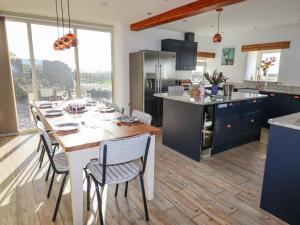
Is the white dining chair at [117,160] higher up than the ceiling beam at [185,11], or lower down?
lower down

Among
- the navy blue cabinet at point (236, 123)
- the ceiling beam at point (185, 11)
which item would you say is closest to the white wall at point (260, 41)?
the navy blue cabinet at point (236, 123)

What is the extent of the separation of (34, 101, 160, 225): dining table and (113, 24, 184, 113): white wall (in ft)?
8.83

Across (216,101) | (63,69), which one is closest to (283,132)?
(216,101)

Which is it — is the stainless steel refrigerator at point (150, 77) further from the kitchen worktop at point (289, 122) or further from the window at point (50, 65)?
the kitchen worktop at point (289, 122)

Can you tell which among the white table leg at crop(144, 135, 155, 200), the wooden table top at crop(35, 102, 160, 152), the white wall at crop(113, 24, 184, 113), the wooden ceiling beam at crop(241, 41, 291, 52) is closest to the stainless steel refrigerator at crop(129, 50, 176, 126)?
the white wall at crop(113, 24, 184, 113)

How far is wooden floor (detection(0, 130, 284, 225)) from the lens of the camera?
1.92 meters

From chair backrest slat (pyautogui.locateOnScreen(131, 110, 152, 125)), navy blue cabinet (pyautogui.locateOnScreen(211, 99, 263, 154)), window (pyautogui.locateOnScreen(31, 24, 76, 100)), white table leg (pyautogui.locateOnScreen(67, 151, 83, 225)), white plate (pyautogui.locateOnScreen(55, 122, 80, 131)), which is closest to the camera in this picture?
white table leg (pyautogui.locateOnScreen(67, 151, 83, 225))

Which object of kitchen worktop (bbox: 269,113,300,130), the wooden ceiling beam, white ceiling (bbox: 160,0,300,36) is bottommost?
kitchen worktop (bbox: 269,113,300,130)

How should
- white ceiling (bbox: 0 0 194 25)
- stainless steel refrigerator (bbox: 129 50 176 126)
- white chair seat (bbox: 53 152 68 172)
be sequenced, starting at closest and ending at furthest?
white chair seat (bbox: 53 152 68 172) < white ceiling (bbox: 0 0 194 25) < stainless steel refrigerator (bbox: 129 50 176 126)

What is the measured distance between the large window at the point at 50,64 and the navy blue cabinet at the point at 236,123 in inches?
129

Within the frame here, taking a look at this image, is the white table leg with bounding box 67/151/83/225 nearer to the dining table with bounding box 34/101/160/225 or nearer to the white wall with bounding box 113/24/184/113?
the dining table with bounding box 34/101/160/225

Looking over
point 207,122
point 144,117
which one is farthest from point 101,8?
point 207,122

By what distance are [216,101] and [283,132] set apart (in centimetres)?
→ 130

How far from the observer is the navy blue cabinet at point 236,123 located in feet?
10.6
